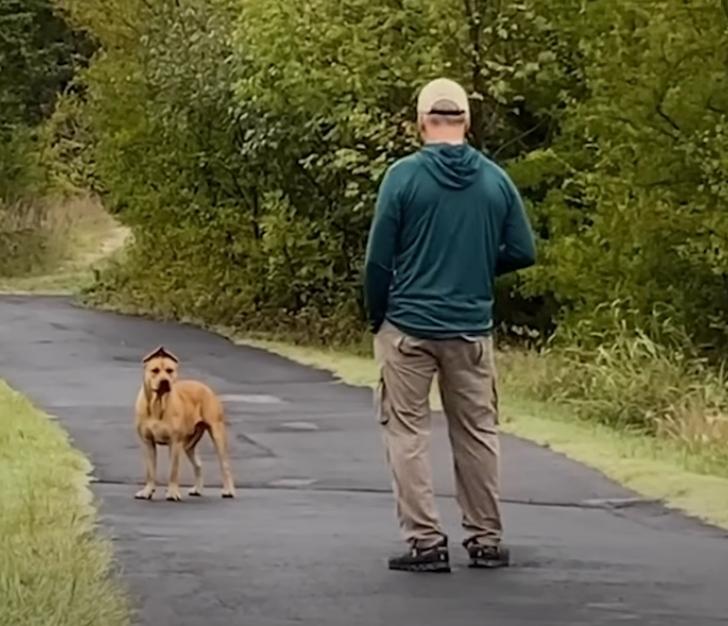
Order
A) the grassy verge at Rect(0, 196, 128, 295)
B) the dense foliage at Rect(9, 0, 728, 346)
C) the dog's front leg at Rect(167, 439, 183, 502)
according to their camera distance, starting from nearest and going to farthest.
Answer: the dog's front leg at Rect(167, 439, 183, 502) → the dense foliage at Rect(9, 0, 728, 346) → the grassy verge at Rect(0, 196, 128, 295)

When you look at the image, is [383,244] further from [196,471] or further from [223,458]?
[196,471]

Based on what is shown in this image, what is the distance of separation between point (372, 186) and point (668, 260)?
5.41 m

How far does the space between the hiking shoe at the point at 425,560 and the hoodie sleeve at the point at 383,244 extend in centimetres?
102

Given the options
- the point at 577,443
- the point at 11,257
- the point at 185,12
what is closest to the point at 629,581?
the point at 577,443

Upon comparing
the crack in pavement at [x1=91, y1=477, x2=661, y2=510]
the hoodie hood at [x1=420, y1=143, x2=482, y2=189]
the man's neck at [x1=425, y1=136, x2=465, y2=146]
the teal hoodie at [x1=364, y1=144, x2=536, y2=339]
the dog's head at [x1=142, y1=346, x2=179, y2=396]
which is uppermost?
the man's neck at [x1=425, y1=136, x2=465, y2=146]

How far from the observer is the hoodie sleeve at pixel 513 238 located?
8.62 meters

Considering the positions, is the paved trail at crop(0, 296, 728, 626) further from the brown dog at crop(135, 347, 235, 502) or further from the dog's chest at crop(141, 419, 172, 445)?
the dog's chest at crop(141, 419, 172, 445)

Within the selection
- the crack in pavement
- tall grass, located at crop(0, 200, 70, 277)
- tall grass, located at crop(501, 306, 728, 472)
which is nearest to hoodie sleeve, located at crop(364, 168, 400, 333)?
the crack in pavement

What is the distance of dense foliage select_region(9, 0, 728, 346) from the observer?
62.1ft

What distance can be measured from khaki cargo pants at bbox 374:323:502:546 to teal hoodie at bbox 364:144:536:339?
0.08 m

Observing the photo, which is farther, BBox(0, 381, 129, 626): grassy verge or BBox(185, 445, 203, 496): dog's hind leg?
BBox(185, 445, 203, 496): dog's hind leg

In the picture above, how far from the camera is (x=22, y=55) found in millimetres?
45719

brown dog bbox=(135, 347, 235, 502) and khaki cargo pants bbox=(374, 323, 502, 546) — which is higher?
khaki cargo pants bbox=(374, 323, 502, 546)

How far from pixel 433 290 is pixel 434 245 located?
183 millimetres
